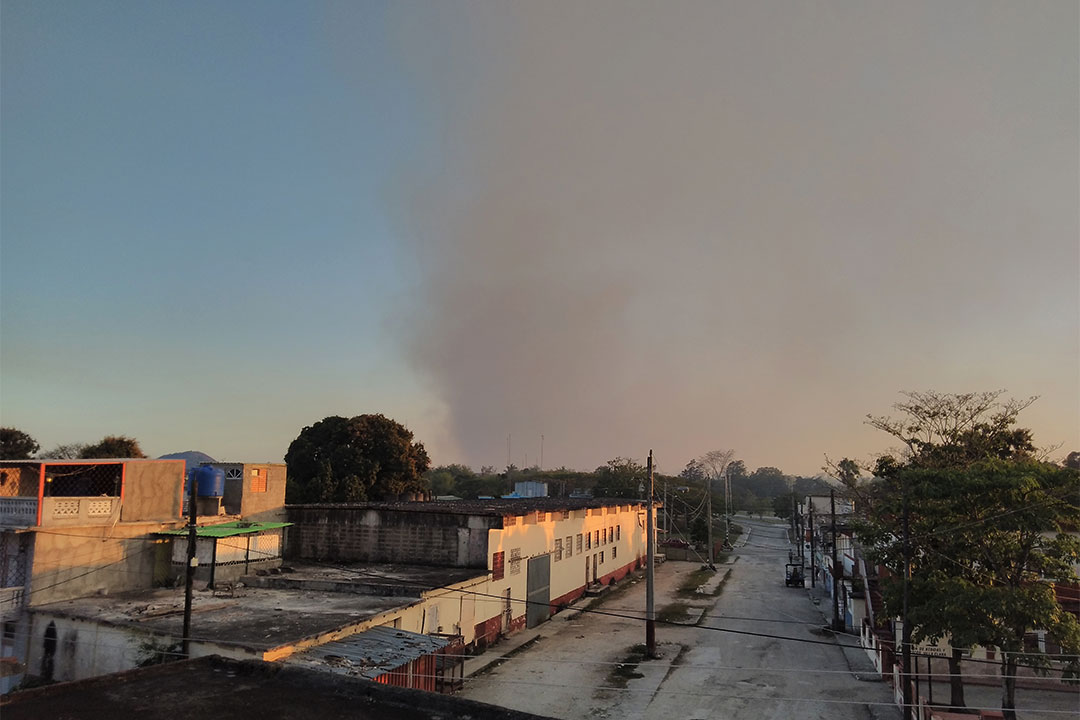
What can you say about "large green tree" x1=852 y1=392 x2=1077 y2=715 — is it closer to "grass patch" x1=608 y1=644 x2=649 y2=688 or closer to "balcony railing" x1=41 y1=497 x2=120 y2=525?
"grass patch" x1=608 y1=644 x2=649 y2=688

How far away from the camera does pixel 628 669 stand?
2502 centimetres

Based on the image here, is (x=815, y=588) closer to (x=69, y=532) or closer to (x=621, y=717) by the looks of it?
(x=621, y=717)

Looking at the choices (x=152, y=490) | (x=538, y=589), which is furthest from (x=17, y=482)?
(x=538, y=589)

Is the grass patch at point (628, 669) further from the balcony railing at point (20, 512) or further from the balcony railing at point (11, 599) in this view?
the balcony railing at point (20, 512)

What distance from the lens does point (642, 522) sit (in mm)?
58562

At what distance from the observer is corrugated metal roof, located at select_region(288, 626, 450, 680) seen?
1549 cm

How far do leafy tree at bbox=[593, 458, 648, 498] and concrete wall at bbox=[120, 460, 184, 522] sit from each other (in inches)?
2743

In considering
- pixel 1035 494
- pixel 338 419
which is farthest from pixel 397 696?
pixel 338 419

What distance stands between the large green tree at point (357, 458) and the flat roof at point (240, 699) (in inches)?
1746

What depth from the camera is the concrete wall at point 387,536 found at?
28.9 metres

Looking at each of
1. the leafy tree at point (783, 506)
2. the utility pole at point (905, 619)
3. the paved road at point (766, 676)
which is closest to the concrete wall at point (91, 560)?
the paved road at point (766, 676)

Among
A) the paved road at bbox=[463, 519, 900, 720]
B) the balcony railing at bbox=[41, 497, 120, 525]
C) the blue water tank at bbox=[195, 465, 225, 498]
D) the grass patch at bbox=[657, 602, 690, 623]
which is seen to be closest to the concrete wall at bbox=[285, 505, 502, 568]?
the blue water tank at bbox=[195, 465, 225, 498]

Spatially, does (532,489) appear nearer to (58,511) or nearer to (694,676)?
(694,676)

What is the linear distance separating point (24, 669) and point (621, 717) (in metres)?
17.8
